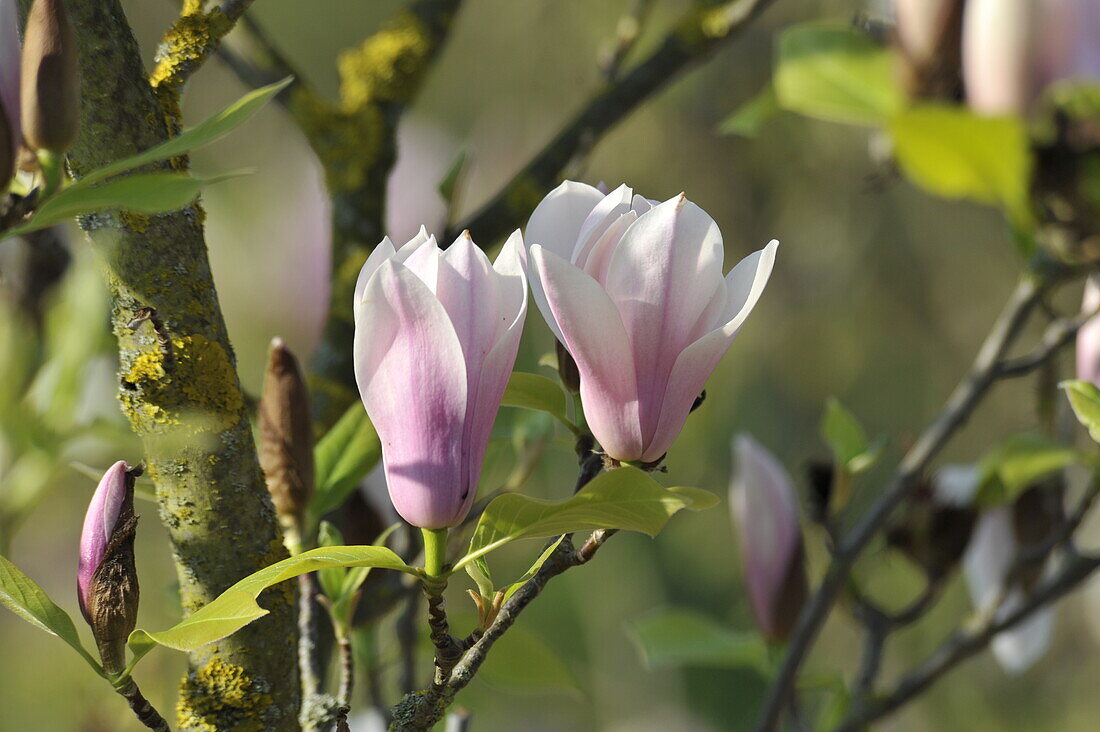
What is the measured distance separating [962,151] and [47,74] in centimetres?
15

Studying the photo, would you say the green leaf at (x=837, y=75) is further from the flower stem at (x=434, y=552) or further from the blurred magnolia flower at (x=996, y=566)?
the blurred magnolia flower at (x=996, y=566)

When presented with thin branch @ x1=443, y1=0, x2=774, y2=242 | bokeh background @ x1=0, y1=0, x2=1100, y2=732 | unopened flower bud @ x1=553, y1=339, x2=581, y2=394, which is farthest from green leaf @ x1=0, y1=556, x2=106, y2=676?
bokeh background @ x1=0, y1=0, x2=1100, y2=732

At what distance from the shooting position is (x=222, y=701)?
220mm

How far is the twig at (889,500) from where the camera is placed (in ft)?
1.02

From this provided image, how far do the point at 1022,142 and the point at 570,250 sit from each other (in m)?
0.09

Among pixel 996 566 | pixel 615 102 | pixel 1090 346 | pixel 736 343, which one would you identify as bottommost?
pixel 736 343

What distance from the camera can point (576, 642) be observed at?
1.23 metres

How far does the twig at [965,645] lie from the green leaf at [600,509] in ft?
0.73

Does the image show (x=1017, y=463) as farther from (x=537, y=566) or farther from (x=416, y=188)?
(x=416, y=188)

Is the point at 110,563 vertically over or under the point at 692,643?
over

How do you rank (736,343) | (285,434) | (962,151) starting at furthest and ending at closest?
1. (736,343)
2. (285,434)
3. (962,151)

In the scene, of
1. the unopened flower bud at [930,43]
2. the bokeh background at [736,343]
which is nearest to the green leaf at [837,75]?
the unopened flower bud at [930,43]

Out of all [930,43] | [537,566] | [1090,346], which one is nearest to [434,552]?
[537,566]

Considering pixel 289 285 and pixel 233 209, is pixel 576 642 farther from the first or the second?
pixel 289 285
